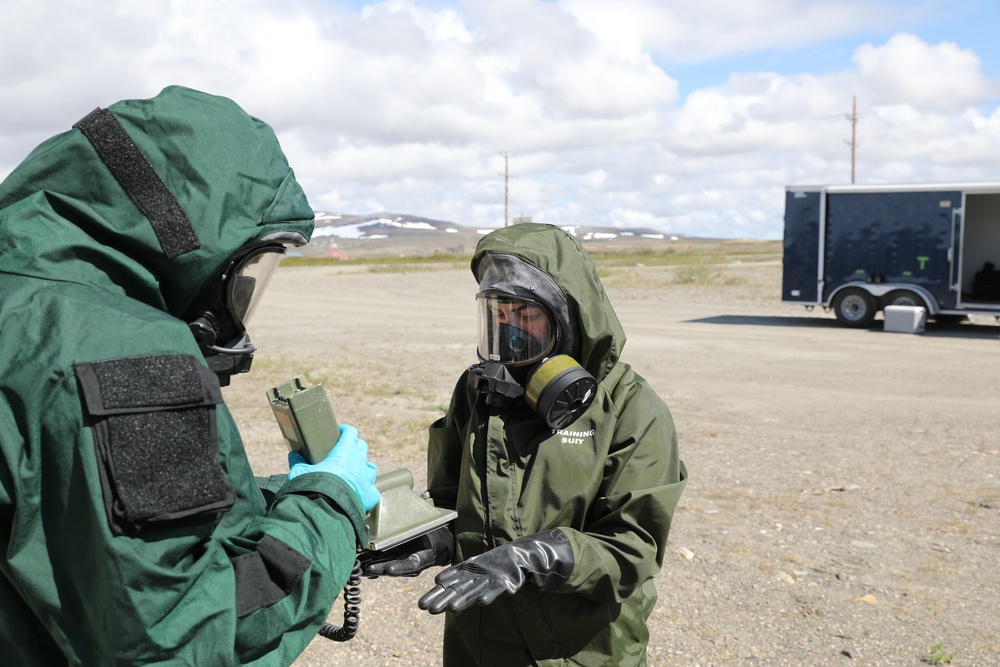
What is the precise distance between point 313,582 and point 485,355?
1.24 metres

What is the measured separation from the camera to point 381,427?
27.7 feet

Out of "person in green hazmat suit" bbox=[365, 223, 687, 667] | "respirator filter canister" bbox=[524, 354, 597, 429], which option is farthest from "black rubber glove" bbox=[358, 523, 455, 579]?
"respirator filter canister" bbox=[524, 354, 597, 429]

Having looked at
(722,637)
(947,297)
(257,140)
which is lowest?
(722,637)

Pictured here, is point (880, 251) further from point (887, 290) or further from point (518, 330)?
point (518, 330)

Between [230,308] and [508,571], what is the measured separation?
2.98 ft

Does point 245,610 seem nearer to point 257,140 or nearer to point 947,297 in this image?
point 257,140

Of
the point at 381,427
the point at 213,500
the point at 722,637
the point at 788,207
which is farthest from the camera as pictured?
the point at 788,207

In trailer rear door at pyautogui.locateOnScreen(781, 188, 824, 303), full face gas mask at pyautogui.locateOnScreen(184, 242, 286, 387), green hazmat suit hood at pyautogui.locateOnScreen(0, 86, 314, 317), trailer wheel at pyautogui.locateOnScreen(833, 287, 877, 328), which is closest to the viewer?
green hazmat suit hood at pyautogui.locateOnScreen(0, 86, 314, 317)

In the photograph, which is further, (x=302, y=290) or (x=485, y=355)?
(x=302, y=290)

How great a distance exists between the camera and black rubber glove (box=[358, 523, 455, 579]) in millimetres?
2432

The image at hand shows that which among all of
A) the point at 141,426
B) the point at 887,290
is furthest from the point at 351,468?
the point at 887,290

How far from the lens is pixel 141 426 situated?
134cm

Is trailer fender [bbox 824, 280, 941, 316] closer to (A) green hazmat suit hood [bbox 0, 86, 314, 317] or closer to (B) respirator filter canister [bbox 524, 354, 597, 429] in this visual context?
(B) respirator filter canister [bbox 524, 354, 597, 429]

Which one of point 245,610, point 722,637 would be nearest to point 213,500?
point 245,610
